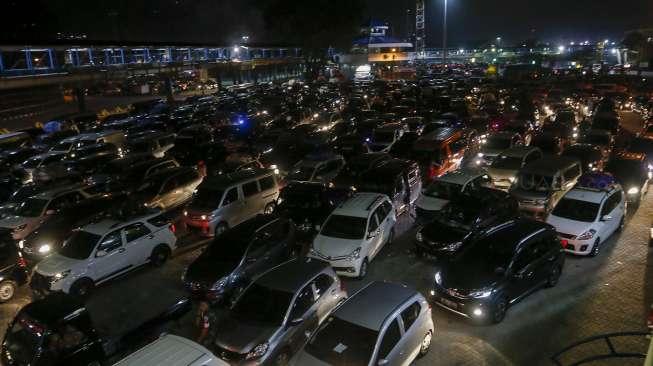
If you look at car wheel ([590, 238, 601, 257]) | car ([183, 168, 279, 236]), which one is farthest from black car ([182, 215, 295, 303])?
car wheel ([590, 238, 601, 257])

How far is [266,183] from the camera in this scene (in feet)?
53.4

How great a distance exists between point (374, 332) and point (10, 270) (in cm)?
993

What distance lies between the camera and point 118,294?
40.0ft

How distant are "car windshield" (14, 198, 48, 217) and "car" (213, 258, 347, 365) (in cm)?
959

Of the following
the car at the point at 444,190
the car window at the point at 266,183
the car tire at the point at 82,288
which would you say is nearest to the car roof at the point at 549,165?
the car at the point at 444,190

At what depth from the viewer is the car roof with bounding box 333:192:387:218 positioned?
505 inches

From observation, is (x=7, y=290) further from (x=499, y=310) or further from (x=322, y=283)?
(x=499, y=310)

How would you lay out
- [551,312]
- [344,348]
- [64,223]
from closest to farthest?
[344,348] < [551,312] < [64,223]

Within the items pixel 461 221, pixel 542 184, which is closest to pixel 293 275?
pixel 461 221

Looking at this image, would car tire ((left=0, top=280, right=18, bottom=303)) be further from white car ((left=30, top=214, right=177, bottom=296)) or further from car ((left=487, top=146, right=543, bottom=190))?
car ((left=487, top=146, right=543, bottom=190))

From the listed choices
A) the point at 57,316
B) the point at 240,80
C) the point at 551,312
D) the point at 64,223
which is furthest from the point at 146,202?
the point at 240,80

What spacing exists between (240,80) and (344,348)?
7304 cm

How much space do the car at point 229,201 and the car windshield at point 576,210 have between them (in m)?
8.63

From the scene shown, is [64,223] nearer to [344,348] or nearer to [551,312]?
[344,348]
